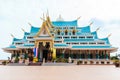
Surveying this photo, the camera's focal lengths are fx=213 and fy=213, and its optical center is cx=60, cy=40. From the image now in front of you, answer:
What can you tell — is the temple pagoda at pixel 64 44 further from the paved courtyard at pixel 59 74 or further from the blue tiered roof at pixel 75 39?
the paved courtyard at pixel 59 74

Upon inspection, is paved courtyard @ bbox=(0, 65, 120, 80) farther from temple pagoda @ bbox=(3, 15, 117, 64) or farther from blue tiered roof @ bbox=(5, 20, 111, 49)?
blue tiered roof @ bbox=(5, 20, 111, 49)

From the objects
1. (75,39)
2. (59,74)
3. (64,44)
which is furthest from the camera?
(75,39)

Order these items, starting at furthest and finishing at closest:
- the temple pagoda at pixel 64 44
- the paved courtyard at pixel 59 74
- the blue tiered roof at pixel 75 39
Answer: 1. the blue tiered roof at pixel 75 39
2. the temple pagoda at pixel 64 44
3. the paved courtyard at pixel 59 74

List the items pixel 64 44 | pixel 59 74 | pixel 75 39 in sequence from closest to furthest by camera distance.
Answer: pixel 59 74 → pixel 64 44 → pixel 75 39

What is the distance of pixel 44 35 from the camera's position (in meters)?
29.0

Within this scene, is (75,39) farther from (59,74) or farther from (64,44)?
(59,74)

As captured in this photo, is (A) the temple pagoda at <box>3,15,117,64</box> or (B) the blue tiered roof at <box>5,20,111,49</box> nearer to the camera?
(A) the temple pagoda at <box>3,15,117,64</box>

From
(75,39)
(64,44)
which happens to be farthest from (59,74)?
(75,39)

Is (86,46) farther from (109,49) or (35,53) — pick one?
(35,53)

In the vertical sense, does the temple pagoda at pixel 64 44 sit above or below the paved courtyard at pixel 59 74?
above

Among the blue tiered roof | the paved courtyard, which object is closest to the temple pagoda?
the blue tiered roof

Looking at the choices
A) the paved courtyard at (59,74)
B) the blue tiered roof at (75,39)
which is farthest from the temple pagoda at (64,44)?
the paved courtyard at (59,74)

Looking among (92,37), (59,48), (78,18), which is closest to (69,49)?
(59,48)

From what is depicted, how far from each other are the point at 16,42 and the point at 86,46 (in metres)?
11.6
